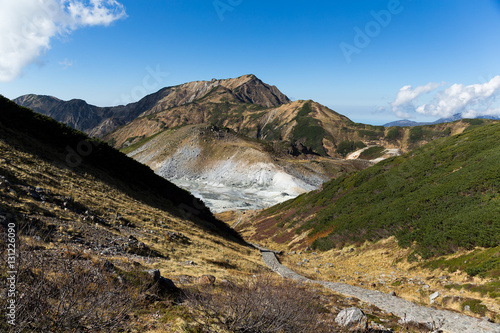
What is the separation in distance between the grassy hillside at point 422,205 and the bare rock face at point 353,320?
1441 cm

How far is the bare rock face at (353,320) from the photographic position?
9731 millimetres

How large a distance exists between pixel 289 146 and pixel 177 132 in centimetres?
6698

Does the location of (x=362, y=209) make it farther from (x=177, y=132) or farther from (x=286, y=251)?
(x=177, y=132)

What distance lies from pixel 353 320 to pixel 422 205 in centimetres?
2259

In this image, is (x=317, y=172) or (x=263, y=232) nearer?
(x=263, y=232)

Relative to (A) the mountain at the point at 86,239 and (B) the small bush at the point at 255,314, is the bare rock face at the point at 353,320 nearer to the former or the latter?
(B) the small bush at the point at 255,314

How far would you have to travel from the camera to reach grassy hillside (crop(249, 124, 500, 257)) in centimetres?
2062

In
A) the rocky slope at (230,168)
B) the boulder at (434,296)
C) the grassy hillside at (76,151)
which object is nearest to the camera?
the boulder at (434,296)

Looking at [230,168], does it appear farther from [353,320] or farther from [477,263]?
[353,320]

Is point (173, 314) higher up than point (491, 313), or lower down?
higher up

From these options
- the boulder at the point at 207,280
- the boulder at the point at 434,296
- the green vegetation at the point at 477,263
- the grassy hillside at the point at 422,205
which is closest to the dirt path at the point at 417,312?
the boulder at the point at 434,296

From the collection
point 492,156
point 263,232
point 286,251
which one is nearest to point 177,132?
point 263,232

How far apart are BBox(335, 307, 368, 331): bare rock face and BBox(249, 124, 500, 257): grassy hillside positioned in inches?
567

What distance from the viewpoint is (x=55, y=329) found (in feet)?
15.7
